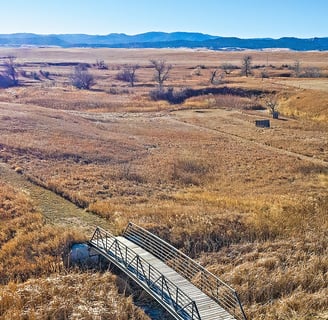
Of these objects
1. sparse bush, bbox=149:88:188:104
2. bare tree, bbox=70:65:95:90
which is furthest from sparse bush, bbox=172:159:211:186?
bare tree, bbox=70:65:95:90

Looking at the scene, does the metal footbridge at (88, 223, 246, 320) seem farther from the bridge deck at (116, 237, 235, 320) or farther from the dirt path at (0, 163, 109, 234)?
the dirt path at (0, 163, 109, 234)

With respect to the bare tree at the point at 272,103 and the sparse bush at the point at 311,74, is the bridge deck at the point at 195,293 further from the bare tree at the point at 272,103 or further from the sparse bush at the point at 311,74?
the sparse bush at the point at 311,74

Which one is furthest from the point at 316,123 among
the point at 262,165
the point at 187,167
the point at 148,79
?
the point at 148,79

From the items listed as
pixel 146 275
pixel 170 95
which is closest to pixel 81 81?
pixel 170 95

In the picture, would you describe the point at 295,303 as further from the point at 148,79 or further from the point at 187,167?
the point at 148,79

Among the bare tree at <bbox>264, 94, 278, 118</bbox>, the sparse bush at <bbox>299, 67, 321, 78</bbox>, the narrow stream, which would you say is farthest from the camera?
the sparse bush at <bbox>299, 67, 321, 78</bbox>

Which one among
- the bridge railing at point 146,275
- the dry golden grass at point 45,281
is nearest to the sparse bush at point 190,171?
the dry golden grass at point 45,281
